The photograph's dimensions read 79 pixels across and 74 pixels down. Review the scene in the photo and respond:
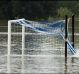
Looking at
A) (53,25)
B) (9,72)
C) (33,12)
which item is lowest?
(9,72)

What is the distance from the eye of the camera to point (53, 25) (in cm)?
1684

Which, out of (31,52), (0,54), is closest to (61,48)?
(31,52)

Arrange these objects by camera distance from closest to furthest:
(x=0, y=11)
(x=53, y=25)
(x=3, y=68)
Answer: (x=3, y=68), (x=53, y=25), (x=0, y=11)

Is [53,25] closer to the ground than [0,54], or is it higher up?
higher up

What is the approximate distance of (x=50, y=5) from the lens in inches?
2511

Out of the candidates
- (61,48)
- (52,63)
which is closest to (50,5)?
(61,48)

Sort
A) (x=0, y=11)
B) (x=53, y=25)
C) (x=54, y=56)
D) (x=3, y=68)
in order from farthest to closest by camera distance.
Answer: (x=0, y=11), (x=53, y=25), (x=54, y=56), (x=3, y=68)

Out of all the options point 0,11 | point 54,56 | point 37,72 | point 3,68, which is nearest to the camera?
point 37,72

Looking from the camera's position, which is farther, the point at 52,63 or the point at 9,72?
the point at 52,63

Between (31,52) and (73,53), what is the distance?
1918mm

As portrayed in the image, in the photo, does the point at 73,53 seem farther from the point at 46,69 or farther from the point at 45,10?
the point at 45,10

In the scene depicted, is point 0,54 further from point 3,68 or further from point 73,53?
point 3,68

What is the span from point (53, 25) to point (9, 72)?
18.5 feet

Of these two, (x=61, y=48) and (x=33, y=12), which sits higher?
(x=33, y=12)
